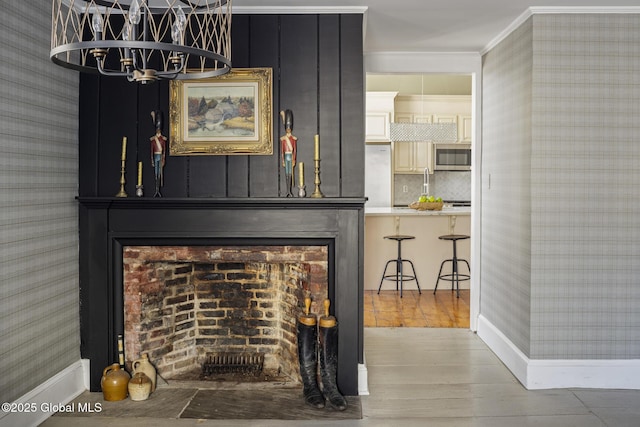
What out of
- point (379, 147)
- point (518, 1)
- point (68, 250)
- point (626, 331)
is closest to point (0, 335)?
point (68, 250)

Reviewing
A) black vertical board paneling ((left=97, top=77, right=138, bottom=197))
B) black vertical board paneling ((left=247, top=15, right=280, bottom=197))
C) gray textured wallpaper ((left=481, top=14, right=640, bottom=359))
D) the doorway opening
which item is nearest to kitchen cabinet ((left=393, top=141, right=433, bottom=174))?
the doorway opening

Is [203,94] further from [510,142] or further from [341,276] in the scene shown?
[510,142]

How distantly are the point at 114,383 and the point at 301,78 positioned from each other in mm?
2238

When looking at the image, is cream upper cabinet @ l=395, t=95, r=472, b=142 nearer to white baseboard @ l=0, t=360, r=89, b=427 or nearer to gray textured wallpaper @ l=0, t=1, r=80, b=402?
gray textured wallpaper @ l=0, t=1, r=80, b=402

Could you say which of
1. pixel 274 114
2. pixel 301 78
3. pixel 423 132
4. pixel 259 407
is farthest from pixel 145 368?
pixel 423 132

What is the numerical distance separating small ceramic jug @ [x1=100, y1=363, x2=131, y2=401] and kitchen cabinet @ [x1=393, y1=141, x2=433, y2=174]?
5.91 m

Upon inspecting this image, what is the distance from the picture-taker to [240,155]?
3840 mm

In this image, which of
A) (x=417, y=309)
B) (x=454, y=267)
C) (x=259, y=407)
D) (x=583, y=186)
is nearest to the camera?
(x=259, y=407)

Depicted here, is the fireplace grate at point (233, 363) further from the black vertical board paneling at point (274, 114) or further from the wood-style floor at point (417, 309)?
the wood-style floor at point (417, 309)

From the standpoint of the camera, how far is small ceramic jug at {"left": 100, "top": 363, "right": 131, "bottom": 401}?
12.0 ft

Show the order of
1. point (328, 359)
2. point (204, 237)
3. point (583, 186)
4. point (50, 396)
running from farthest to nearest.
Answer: point (583, 186) → point (204, 237) → point (328, 359) → point (50, 396)

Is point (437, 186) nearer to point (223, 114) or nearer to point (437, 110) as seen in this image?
point (437, 110)

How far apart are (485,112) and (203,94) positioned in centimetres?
263

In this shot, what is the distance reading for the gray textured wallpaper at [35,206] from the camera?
306cm
